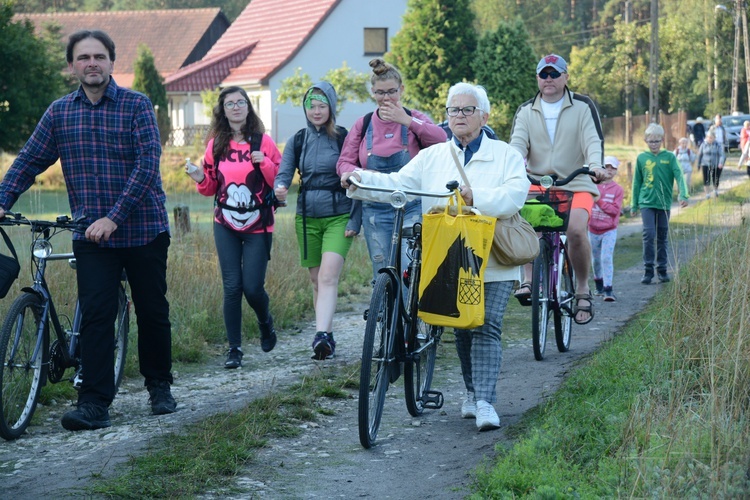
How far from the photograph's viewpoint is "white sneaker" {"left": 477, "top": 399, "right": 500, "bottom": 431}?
5.93 meters

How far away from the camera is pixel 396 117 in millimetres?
7316

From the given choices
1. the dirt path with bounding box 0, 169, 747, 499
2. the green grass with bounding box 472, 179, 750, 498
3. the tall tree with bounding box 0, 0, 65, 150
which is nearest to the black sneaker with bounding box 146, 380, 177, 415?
the dirt path with bounding box 0, 169, 747, 499

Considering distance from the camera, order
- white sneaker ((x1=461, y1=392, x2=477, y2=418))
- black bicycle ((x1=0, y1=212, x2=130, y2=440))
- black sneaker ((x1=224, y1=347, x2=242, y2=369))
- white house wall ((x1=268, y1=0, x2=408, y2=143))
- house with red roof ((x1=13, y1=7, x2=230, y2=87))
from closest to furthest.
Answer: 1. black bicycle ((x1=0, y1=212, x2=130, y2=440))
2. white sneaker ((x1=461, y1=392, x2=477, y2=418))
3. black sneaker ((x1=224, y1=347, x2=242, y2=369))
4. white house wall ((x1=268, y1=0, x2=408, y2=143))
5. house with red roof ((x1=13, y1=7, x2=230, y2=87))

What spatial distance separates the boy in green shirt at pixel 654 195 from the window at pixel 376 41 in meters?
37.0

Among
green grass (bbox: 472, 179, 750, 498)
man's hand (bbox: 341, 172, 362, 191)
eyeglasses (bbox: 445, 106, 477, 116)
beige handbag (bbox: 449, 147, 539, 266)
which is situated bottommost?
green grass (bbox: 472, 179, 750, 498)

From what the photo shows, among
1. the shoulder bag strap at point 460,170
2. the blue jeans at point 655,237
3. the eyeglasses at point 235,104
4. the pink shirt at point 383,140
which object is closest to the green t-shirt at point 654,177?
the blue jeans at point 655,237

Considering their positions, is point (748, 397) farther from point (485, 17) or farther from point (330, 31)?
point (485, 17)

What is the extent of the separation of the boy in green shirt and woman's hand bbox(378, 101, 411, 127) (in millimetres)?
→ 5981

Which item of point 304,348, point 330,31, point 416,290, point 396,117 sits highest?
point 330,31

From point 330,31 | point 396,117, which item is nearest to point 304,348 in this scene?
Answer: point 396,117

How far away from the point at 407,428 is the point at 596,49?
232 ft

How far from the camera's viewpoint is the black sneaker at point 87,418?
6.13 m

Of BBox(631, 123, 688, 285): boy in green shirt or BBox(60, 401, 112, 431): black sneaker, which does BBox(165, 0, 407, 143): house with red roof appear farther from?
BBox(60, 401, 112, 431): black sneaker

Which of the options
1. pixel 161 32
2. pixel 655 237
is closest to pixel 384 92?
pixel 655 237
